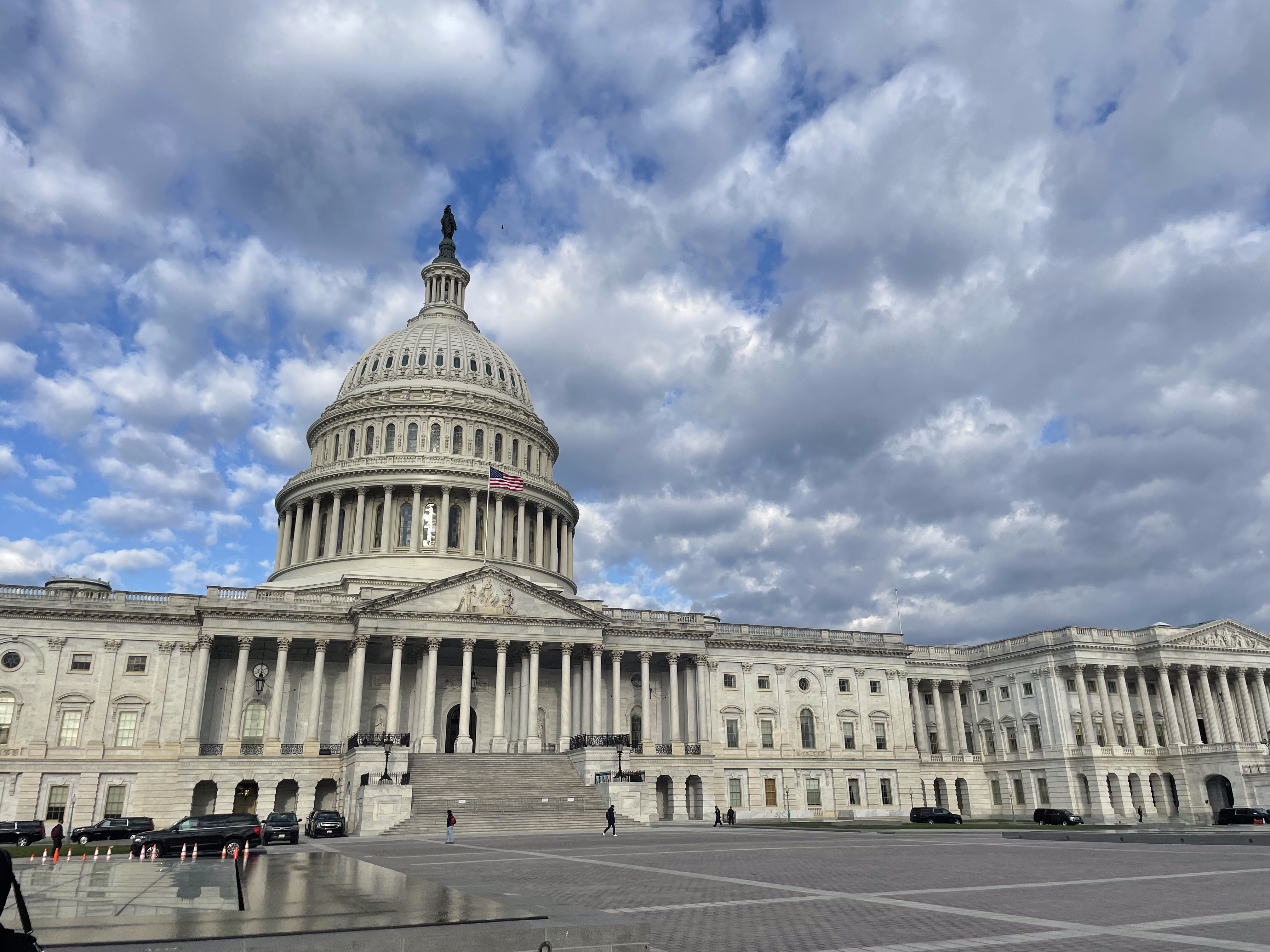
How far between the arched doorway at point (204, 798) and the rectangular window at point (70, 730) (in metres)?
8.47

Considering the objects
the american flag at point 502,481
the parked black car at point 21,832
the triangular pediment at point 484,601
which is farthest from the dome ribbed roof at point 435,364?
the parked black car at point 21,832

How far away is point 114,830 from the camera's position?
48.0 metres

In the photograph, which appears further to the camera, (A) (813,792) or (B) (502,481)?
(A) (813,792)

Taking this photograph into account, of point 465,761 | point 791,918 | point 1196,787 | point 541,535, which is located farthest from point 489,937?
point 1196,787

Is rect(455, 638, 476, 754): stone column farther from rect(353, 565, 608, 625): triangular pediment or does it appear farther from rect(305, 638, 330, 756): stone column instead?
rect(305, 638, 330, 756): stone column

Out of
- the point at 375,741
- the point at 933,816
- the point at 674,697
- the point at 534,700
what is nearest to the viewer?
the point at 375,741

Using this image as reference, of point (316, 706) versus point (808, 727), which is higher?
point (316, 706)

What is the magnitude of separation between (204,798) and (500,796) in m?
21.8

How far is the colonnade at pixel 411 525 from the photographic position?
8375 centimetres

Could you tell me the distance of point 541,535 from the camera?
8988cm

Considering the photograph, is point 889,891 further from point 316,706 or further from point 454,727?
point 454,727

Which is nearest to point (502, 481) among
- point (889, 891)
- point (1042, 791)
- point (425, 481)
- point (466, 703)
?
point (425, 481)

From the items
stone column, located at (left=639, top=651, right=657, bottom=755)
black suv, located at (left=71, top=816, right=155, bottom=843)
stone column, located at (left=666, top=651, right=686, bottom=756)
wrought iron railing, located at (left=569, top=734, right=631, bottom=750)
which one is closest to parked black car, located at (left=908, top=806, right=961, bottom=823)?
stone column, located at (left=666, top=651, right=686, bottom=756)

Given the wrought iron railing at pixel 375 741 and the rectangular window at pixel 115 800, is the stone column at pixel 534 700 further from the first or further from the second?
the rectangular window at pixel 115 800
